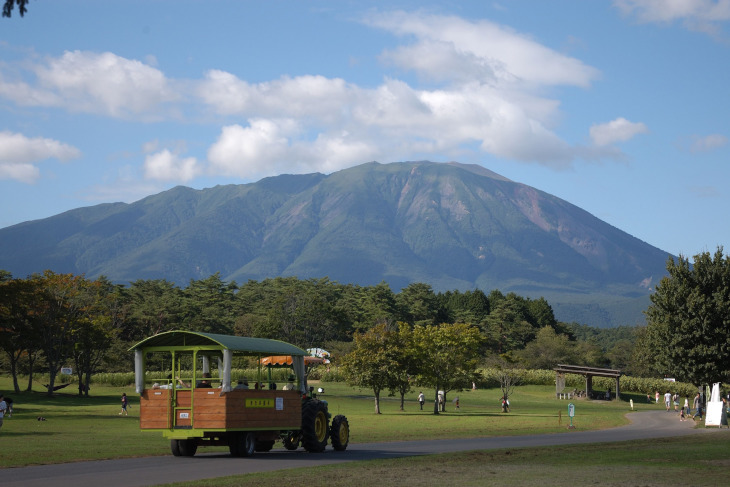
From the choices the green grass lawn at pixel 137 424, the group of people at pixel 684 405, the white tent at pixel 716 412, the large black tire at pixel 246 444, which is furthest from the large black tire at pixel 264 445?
the group of people at pixel 684 405

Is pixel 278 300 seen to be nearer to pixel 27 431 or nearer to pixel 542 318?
pixel 542 318

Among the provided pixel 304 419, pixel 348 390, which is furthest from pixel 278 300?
pixel 304 419

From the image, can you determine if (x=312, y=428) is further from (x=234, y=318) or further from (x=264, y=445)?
(x=234, y=318)

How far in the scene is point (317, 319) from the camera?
121 m

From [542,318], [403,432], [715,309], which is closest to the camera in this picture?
[403,432]

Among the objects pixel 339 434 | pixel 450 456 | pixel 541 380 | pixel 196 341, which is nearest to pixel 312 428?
pixel 339 434

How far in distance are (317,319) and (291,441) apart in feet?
309

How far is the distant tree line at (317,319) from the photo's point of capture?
4866 centimetres

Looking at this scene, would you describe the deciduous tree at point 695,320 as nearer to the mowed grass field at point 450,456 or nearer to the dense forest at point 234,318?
the mowed grass field at point 450,456

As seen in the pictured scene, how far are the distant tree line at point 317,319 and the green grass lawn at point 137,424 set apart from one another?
5.14 metres

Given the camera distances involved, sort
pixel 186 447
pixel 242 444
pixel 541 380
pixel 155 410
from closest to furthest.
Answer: pixel 155 410 → pixel 242 444 → pixel 186 447 → pixel 541 380

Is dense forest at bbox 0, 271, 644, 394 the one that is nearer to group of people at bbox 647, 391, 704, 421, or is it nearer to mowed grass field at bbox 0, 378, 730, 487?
group of people at bbox 647, 391, 704, 421

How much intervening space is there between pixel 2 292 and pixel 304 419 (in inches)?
1682

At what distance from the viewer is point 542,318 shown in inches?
6412
